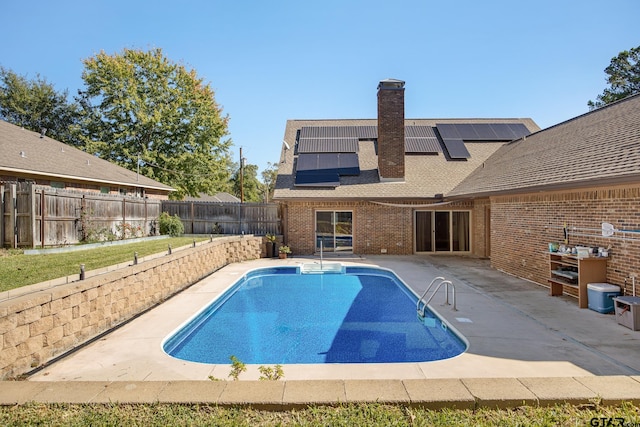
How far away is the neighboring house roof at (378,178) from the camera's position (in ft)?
51.1

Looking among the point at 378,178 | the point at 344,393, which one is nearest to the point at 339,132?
the point at 378,178

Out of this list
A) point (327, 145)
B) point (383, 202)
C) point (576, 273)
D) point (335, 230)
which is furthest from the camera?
point (327, 145)

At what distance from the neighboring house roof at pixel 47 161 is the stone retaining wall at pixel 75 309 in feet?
22.6

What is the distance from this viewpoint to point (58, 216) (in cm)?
1061

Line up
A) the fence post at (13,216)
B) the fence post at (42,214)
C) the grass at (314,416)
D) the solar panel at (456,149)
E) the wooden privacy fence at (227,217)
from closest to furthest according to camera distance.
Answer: the grass at (314,416)
the fence post at (13,216)
the fence post at (42,214)
the wooden privacy fence at (227,217)
the solar panel at (456,149)

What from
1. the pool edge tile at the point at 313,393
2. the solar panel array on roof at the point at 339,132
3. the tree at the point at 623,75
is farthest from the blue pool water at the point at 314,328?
the tree at the point at 623,75

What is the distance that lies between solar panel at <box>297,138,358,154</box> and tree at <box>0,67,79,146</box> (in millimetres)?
21497

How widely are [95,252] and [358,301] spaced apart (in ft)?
24.1

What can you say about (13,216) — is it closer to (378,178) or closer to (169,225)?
(169,225)

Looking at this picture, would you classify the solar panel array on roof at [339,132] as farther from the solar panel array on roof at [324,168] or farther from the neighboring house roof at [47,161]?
the neighboring house roof at [47,161]

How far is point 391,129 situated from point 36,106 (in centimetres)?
3158

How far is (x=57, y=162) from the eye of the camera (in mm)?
13984

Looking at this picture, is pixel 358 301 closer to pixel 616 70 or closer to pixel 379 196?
pixel 379 196

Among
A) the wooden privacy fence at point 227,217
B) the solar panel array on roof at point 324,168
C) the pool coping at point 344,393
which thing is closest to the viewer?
the pool coping at point 344,393
